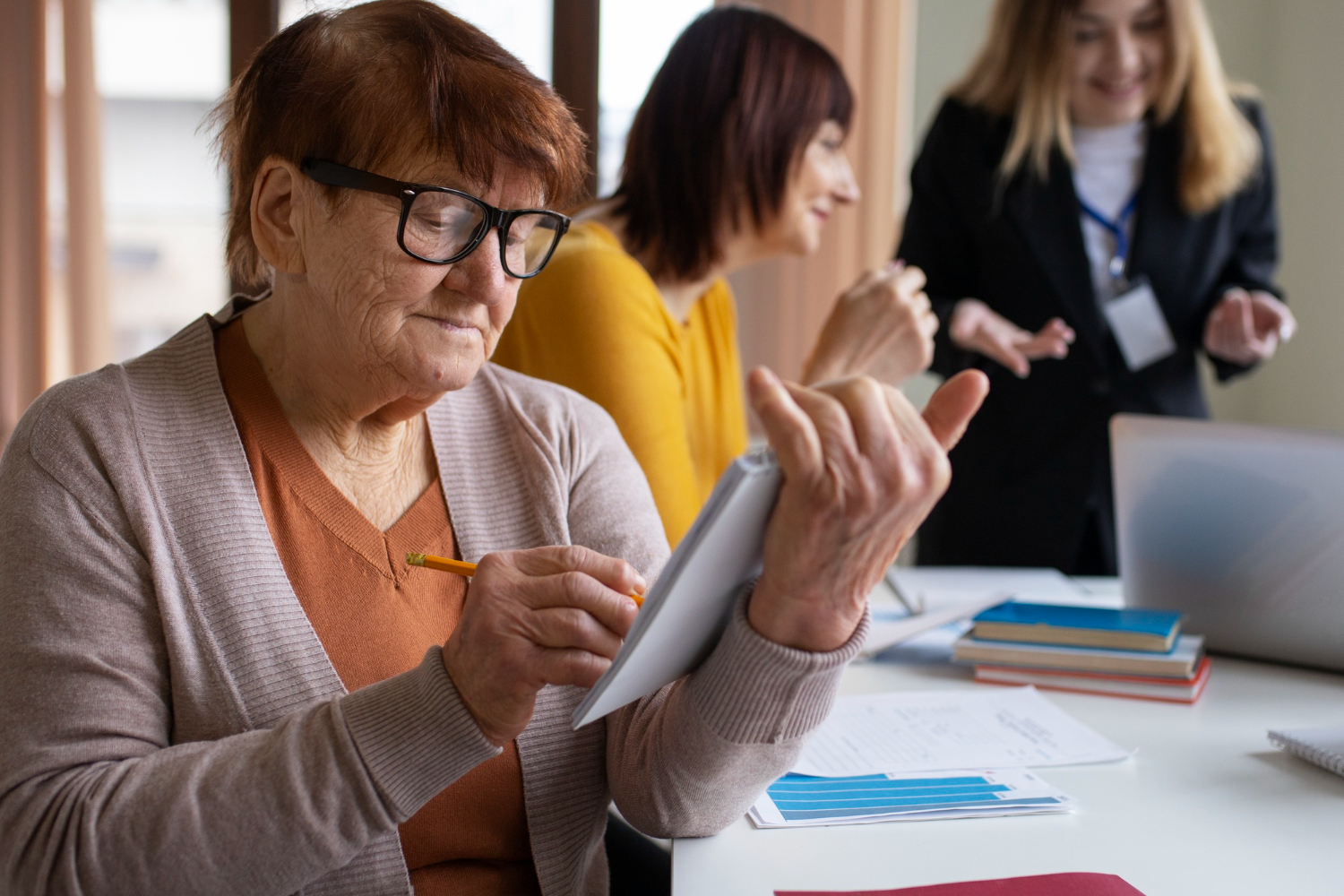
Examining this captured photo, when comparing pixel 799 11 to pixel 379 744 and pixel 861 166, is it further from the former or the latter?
pixel 379 744

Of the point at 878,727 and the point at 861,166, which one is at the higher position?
the point at 861,166

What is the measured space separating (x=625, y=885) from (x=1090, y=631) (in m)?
0.62

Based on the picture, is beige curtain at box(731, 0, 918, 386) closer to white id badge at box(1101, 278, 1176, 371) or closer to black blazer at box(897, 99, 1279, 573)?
black blazer at box(897, 99, 1279, 573)

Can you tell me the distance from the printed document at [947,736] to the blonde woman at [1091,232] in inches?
43.7

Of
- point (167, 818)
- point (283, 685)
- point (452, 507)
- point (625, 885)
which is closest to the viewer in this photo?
point (167, 818)

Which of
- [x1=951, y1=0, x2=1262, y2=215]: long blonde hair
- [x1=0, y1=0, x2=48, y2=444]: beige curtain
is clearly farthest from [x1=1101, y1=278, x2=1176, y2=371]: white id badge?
[x1=0, y1=0, x2=48, y2=444]: beige curtain

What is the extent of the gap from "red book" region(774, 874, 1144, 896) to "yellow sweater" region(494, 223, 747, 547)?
75 cm

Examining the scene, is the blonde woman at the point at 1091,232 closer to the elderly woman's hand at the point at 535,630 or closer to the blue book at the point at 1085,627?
the blue book at the point at 1085,627

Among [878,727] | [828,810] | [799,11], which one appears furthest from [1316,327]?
[828,810]

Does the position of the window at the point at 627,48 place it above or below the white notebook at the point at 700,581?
above

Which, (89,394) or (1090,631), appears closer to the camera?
(89,394)

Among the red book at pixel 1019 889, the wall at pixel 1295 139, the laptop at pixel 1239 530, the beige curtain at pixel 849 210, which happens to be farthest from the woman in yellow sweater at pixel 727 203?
the wall at pixel 1295 139

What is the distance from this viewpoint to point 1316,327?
3.21m

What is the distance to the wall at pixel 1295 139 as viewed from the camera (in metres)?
3.13
